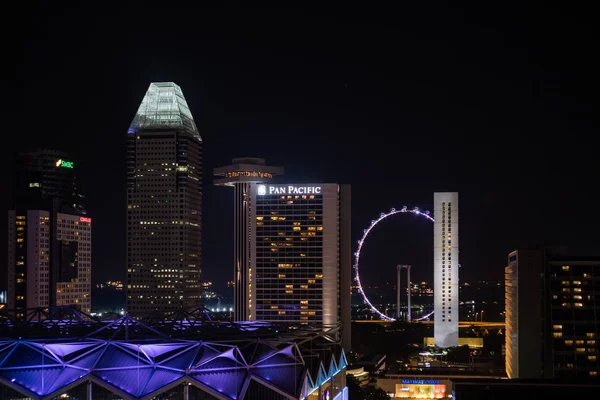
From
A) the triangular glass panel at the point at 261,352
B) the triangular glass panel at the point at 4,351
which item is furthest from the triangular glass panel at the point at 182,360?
the triangular glass panel at the point at 4,351

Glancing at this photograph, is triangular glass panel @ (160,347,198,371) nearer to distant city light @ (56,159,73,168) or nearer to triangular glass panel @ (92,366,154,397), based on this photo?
triangular glass panel @ (92,366,154,397)

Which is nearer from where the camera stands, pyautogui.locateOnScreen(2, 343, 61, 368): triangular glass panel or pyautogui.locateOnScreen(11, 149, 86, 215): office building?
pyautogui.locateOnScreen(2, 343, 61, 368): triangular glass panel

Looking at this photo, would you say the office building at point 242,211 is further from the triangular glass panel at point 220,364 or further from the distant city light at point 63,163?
the triangular glass panel at point 220,364

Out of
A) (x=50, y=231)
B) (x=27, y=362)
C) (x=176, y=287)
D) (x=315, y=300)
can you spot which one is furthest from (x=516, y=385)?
(x=176, y=287)

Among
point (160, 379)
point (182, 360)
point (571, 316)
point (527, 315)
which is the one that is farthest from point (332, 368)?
point (571, 316)

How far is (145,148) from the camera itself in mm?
191125

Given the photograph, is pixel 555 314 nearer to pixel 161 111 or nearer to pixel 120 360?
pixel 120 360

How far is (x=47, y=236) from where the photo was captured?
167875 mm

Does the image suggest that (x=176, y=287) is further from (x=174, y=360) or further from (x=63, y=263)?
(x=174, y=360)

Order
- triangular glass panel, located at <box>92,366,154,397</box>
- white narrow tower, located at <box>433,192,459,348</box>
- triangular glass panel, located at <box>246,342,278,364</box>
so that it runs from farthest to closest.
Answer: white narrow tower, located at <box>433,192,459,348</box>, triangular glass panel, located at <box>246,342,278,364</box>, triangular glass panel, located at <box>92,366,154,397</box>

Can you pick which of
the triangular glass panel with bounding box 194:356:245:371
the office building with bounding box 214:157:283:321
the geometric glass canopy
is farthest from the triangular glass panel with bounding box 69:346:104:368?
the geometric glass canopy

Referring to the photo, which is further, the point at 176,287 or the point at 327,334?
the point at 176,287

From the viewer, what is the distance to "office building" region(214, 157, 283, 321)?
153250 millimetres

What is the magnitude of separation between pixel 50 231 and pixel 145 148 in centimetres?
3076
